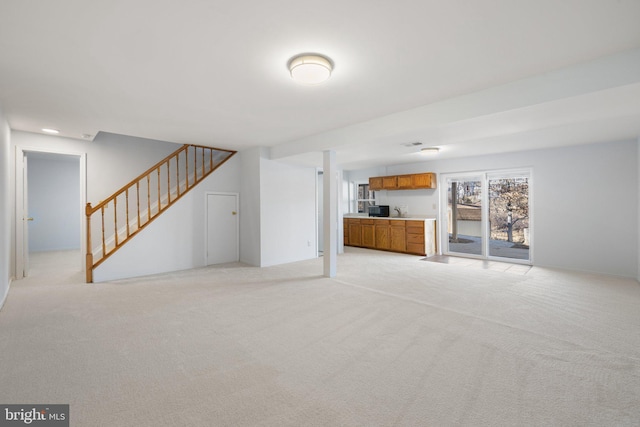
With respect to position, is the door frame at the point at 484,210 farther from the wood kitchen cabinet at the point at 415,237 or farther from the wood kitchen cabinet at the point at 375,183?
the wood kitchen cabinet at the point at 375,183

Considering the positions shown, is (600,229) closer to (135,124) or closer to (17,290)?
(135,124)

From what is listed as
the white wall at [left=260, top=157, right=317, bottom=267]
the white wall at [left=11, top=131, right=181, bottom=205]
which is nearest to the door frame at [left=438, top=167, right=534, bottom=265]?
the white wall at [left=260, top=157, right=317, bottom=267]

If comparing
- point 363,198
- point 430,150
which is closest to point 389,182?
Answer: point 363,198

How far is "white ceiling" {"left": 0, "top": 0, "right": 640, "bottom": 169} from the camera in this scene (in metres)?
1.93

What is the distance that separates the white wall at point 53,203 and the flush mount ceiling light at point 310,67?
313 inches

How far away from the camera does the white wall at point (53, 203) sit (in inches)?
305

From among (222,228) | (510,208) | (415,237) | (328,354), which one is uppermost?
(510,208)

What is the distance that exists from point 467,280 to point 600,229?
275cm

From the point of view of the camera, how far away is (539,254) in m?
5.91

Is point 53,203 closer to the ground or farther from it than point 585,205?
farther from it

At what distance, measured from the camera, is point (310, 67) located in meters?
2.49

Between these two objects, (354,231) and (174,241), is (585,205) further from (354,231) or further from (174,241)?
(174,241)

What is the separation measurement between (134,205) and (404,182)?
6641mm

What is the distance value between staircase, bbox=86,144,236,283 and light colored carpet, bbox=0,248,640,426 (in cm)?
96
